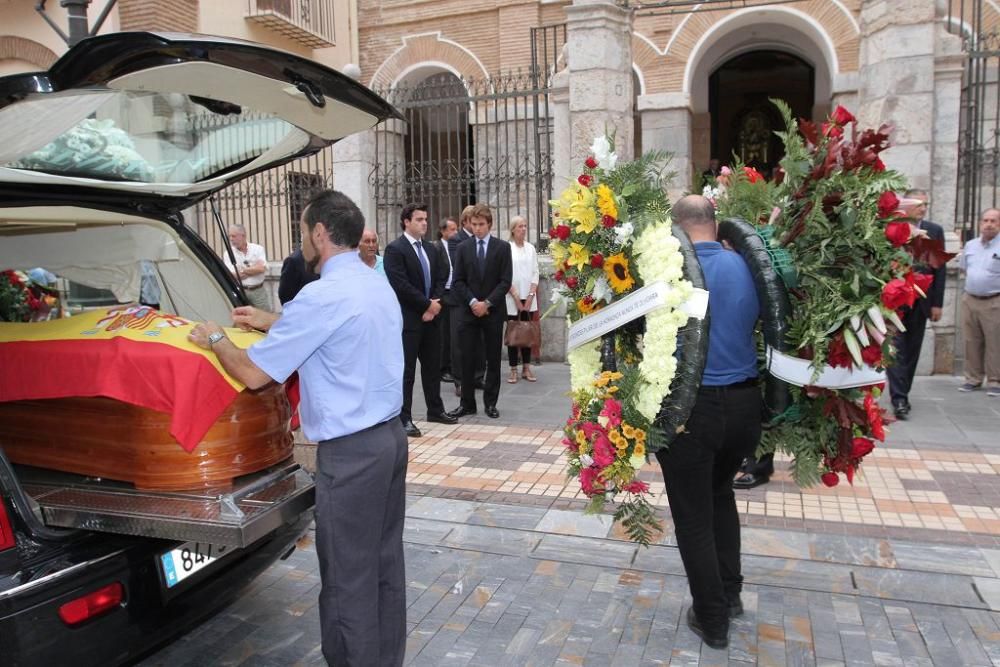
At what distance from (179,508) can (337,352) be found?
2.48 feet

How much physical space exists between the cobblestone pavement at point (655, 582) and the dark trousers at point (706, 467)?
0.28 meters

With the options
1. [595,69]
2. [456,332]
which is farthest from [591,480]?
[595,69]

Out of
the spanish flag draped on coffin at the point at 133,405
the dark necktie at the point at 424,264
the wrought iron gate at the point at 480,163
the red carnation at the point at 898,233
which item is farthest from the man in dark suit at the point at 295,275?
the red carnation at the point at 898,233

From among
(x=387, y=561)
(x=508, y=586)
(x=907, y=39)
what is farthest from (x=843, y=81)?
(x=387, y=561)

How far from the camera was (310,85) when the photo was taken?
2939 mm

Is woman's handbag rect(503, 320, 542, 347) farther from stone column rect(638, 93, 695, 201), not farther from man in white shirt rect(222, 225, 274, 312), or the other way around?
stone column rect(638, 93, 695, 201)

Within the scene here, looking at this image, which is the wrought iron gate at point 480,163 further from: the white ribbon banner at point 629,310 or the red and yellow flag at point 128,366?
the red and yellow flag at point 128,366

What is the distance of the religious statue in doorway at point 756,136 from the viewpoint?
779 inches

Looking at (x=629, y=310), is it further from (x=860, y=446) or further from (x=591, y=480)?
(x=860, y=446)

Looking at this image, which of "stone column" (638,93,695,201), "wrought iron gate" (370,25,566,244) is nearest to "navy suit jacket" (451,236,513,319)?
"wrought iron gate" (370,25,566,244)

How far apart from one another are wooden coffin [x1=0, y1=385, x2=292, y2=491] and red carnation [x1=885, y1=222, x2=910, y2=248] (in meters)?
2.50

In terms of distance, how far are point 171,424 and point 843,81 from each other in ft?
46.7

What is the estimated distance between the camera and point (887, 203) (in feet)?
10.4

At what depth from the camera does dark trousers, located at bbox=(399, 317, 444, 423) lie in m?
7.12
